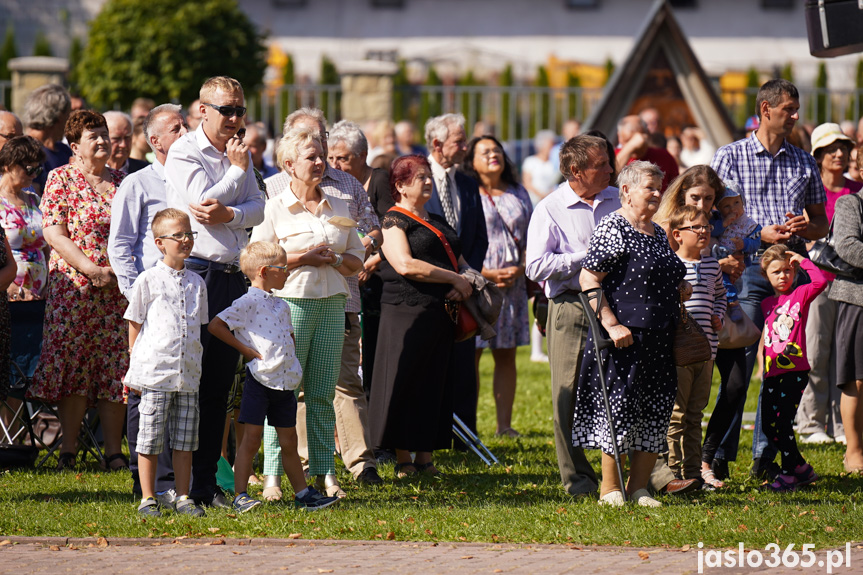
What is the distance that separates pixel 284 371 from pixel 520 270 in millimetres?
3514

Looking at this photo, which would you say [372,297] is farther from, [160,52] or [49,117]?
[160,52]

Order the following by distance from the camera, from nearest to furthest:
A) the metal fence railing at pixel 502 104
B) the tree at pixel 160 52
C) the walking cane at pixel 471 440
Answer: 1. the walking cane at pixel 471 440
2. the tree at pixel 160 52
3. the metal fence railing at pixel 502 104

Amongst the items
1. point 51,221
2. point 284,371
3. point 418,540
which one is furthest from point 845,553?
point 51,221

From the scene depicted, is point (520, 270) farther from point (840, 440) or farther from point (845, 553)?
point (845, 553)

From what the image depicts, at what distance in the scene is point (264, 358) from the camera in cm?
661

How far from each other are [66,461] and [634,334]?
4054mm

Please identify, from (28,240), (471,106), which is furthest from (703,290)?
(471,106)

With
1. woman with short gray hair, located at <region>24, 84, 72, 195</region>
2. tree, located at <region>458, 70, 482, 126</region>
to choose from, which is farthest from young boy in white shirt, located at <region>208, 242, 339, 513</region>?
tree, located at <region>458, 70, 482, 126</region>

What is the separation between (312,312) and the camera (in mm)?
7227

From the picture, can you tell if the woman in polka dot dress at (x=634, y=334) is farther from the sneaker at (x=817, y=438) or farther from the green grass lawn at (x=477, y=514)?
the sneaker at (x=817, y=438)

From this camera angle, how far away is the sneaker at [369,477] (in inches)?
306

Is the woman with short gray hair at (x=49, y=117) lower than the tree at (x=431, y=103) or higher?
lower

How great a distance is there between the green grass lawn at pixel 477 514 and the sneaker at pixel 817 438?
1.31 m

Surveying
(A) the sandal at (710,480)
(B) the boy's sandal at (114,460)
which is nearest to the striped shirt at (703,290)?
(A) the sandal at (710,480)
